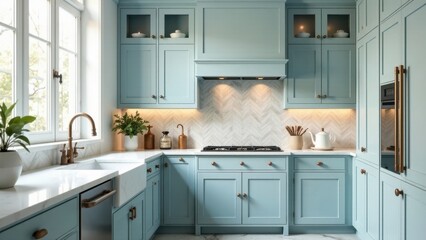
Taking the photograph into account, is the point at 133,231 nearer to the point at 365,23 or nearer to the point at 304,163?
the point at 304,163

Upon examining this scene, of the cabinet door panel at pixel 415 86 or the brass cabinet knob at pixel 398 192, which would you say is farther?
the brass cabinet knob at pixel 398 192

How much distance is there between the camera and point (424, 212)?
6.53 feet

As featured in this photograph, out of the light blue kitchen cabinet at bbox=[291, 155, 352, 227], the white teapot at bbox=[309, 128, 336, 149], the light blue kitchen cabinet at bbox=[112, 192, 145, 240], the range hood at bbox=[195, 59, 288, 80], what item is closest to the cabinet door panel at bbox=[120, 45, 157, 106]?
the range hood at bbox=[195, 59, 288, 80]

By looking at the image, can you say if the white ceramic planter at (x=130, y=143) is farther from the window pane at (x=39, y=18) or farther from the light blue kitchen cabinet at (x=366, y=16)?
the light blue kitchen cabinet at (x=366, y=16)

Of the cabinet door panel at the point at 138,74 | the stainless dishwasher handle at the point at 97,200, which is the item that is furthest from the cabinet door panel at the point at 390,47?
the cabinet door panel at the point at 138,74

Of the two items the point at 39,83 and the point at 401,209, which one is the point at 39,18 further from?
the point at 401,209

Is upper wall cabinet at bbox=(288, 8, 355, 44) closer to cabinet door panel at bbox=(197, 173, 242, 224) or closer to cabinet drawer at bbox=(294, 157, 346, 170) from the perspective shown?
cabinet drawer at bbox=(294, 157, 346, 170)

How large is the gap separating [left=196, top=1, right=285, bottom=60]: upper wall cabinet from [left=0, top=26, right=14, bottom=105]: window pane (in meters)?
1.86

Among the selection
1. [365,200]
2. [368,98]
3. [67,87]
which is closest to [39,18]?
[67,87]

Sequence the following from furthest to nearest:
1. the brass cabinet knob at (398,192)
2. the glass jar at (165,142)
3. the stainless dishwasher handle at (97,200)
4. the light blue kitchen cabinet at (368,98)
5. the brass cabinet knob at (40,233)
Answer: the glass jar at (165,142) → the light blue kitchen cabinet at (368,98) → the brass cabinet knob at (398,192) → the stainless dishwasher handle at (97,200) → the brass cabinet knob at (40,233)

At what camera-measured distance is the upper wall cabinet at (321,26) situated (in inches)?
146

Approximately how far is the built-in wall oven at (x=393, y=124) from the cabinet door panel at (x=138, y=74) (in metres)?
2.35

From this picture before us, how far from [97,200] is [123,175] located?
0.38m

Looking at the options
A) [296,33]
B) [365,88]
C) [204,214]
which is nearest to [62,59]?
[204,214]
